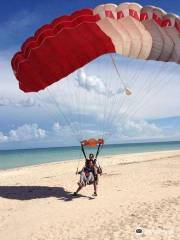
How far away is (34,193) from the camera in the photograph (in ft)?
50.9

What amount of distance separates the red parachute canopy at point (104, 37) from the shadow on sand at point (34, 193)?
446 centimetres

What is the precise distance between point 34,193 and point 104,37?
6802 mm

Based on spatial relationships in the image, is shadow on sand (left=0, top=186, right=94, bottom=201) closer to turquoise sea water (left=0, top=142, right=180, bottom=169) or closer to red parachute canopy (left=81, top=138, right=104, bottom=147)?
red parachute canopy (left=81, top=138, right=104, bottom=147)

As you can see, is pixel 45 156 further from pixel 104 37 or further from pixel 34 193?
pixel 104 37

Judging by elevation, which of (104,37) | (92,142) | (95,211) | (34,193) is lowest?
(95,211)

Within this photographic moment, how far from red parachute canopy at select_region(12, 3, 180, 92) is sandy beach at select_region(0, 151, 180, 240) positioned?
4462 mm

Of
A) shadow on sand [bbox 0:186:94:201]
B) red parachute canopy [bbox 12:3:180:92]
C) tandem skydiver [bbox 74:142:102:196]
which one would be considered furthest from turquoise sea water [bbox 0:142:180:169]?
red parachute canopy [bbox 12:3:180:92]

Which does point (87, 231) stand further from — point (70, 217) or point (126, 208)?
point (126, 208)

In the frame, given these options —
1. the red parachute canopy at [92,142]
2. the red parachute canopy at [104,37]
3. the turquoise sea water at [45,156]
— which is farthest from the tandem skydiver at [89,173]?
the turquoise sea water at [45,156]

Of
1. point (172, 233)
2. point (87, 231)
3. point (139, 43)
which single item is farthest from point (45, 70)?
point (172, 233)

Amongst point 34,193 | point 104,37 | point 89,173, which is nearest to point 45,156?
point 34,193

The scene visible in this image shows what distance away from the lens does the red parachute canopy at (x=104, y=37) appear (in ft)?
40.2

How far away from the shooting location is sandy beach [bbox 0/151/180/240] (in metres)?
9.62

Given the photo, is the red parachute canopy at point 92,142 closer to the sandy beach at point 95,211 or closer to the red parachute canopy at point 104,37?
the sandy beach at point 95,211
